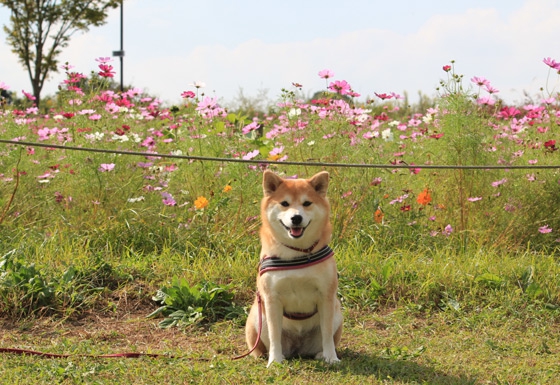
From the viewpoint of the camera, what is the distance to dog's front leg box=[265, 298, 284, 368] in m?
3.74

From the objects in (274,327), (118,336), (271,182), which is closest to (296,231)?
(271,182)

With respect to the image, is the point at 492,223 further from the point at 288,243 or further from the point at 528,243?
the point at 288,243

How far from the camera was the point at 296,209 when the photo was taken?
3658 millimetres

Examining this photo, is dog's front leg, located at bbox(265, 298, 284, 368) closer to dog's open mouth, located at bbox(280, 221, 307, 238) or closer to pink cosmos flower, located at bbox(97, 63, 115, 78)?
dog's open mouth, located at bbox(280, 221, 307, 238)

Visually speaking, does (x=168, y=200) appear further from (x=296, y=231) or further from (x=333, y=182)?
(x=296, y=231)

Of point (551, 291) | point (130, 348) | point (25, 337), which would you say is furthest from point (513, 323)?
point (25, 337)

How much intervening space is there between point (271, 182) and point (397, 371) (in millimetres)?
1216

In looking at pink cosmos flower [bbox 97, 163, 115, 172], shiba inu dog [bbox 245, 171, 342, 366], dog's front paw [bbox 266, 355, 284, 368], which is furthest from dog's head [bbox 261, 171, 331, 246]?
pink cosmos flower [bbox 97, 163, 115, 172]

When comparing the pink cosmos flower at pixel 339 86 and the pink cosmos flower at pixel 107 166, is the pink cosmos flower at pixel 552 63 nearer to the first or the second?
the pink cosmos flower at pixel 339 86

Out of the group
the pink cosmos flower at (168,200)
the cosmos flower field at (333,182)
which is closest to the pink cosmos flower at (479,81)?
the cosmos flower field at (333,182)

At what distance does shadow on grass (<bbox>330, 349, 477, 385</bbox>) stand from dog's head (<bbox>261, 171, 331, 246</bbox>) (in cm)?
73

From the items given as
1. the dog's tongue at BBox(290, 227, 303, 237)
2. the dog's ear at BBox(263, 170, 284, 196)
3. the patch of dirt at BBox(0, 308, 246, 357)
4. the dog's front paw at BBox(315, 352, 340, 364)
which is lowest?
the patch of dirt at BBox(0, 308, 246, 357)

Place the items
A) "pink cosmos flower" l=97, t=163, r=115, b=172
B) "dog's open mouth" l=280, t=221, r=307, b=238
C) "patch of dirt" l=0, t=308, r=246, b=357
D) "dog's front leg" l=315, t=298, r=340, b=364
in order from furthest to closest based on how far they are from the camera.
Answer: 1. "pink cosmos flower" l=97, t=163, r=115, b=172
2. "patch of dirt" l=0, t=308, r=246, b=357
3. "dog's front leg" l=315, t=298, r=340, b=364
4. "dog's open mouth" l=280, t=221, r=307, b=238

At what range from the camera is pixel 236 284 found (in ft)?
17.0
